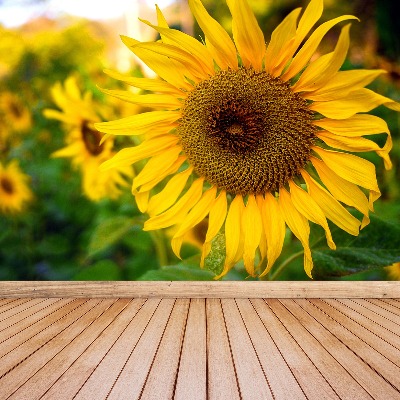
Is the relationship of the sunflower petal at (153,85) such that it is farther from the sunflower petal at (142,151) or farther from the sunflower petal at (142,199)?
the sunflower petal at (142,199)

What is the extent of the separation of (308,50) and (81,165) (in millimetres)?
829

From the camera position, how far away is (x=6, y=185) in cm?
218

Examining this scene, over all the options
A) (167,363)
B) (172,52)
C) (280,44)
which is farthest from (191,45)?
(167,363)

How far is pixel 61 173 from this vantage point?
217 cm

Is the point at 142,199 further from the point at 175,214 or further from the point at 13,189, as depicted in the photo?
the point at 13,189

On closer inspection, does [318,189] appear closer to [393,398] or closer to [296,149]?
[296,149]

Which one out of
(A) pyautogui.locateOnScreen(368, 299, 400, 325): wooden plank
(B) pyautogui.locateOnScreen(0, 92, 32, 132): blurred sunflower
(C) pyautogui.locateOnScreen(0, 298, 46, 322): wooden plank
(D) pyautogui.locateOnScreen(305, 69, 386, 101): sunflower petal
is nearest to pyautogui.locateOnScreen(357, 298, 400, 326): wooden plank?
(A) pyautogui.locateOnScreen(368, 299, 400, 325): wooden plank

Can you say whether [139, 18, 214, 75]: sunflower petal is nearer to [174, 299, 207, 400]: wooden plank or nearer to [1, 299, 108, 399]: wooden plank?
[174, 299, 207, 400]: wooden plank

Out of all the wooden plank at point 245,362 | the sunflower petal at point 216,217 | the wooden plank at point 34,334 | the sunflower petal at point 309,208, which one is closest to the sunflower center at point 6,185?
the wooden plank at point 34,334

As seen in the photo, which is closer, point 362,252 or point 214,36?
point 214,36

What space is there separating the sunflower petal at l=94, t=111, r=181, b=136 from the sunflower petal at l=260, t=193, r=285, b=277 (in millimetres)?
206

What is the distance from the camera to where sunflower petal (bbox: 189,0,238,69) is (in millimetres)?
854

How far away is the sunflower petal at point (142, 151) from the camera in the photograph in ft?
3.14

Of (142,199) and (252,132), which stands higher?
(252,132)
